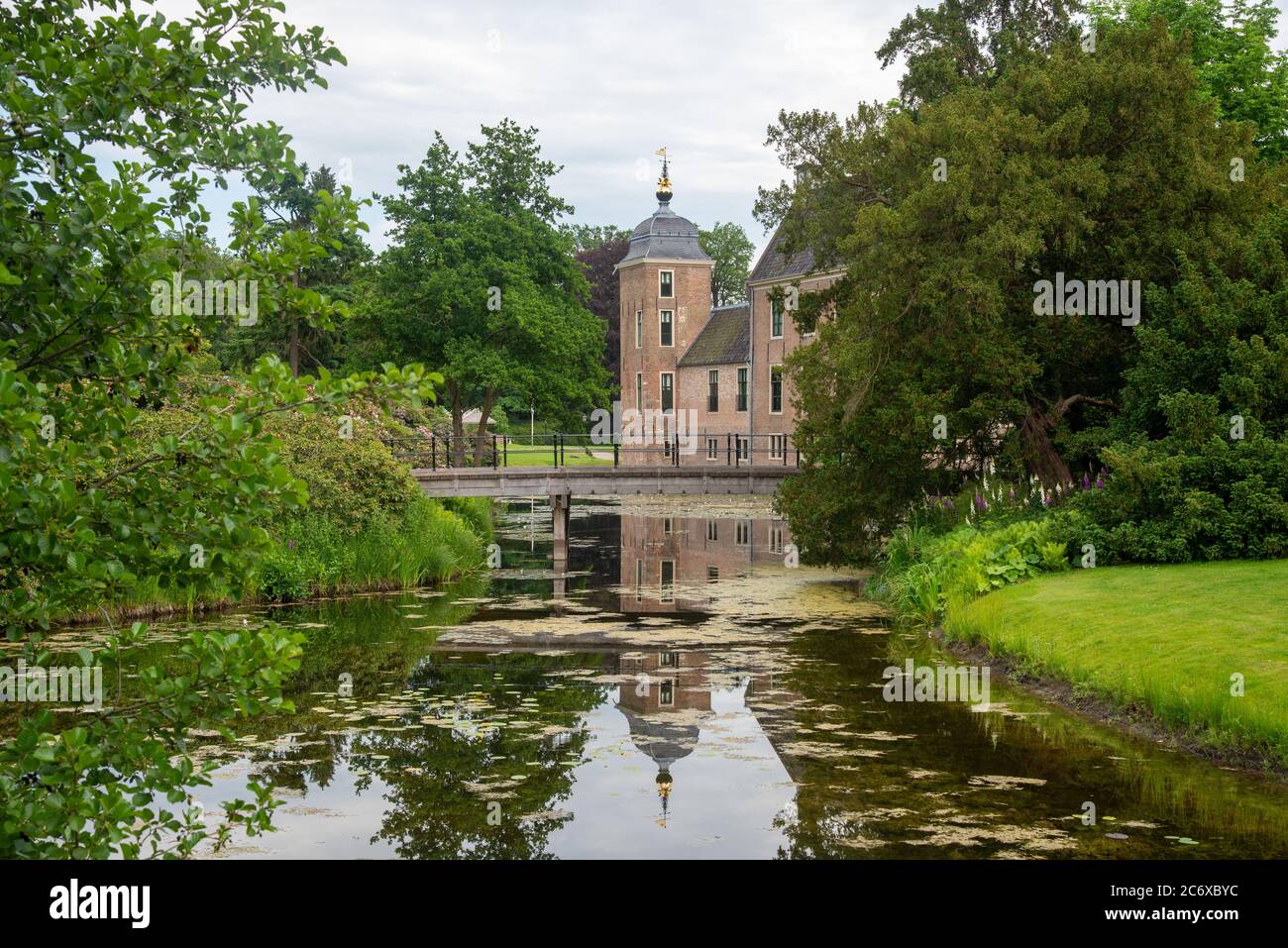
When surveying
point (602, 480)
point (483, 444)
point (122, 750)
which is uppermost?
point (483, 444)

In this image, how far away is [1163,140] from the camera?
19688 millimetres

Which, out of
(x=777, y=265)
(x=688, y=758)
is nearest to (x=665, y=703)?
(x=688, y=758)

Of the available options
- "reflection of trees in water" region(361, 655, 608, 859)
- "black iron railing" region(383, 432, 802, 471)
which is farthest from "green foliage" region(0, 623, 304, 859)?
"black iron railing" region(383, 432, 802, 471)

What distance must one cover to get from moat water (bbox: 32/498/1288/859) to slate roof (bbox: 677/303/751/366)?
38.3 m

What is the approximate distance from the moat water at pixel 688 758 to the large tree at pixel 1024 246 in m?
4.17

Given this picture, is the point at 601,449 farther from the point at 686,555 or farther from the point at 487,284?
the point at 686,555

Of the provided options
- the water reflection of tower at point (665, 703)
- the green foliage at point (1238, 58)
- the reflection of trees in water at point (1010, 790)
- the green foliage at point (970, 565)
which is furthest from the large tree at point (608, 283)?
the reflection of trees in water at point (1010, 790)

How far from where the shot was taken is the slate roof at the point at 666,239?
60.0 metres

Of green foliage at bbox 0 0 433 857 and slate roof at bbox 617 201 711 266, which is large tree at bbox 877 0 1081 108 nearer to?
green foliage at bbox 0 0 433 857

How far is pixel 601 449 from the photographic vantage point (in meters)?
47.1

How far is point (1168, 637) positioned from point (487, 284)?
28969mm

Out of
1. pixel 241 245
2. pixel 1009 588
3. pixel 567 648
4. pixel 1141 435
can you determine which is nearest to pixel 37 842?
pixel 241 245

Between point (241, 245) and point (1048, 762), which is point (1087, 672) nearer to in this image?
point (1048, 762)

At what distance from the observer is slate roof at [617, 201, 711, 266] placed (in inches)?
2363
